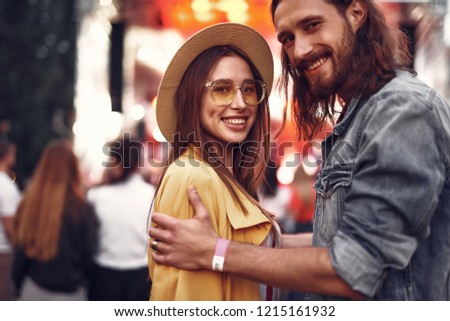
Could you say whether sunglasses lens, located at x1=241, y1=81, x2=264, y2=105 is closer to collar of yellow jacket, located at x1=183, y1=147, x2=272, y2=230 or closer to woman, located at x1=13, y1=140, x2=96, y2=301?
collar of yellow jacket, located at x1=183, y1=147, x2=272, y2=230

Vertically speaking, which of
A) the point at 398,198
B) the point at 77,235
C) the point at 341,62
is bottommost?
the point at 77,235

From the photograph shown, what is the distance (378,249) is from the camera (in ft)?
5.67

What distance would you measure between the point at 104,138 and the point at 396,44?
38.2ft

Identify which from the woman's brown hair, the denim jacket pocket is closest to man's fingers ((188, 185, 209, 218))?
the woman's brown hair

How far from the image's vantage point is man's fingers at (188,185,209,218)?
207 centimetres

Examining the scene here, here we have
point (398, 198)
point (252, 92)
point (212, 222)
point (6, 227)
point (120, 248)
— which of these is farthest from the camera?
point (6, 227)

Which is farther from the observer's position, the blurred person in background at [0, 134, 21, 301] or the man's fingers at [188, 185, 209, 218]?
the blurred person in background at [0, 134, 21, 301]

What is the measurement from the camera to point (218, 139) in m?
2.53

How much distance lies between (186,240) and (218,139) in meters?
0.68

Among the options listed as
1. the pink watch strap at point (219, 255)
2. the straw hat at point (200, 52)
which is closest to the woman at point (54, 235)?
the straw hat at point (200, 52)

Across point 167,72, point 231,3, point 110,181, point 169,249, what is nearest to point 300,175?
point 110,181

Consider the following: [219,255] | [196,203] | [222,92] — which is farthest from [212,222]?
[222,92]

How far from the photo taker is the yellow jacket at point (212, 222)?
6.88ft

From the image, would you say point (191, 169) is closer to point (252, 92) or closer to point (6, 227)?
point (252, 92)
